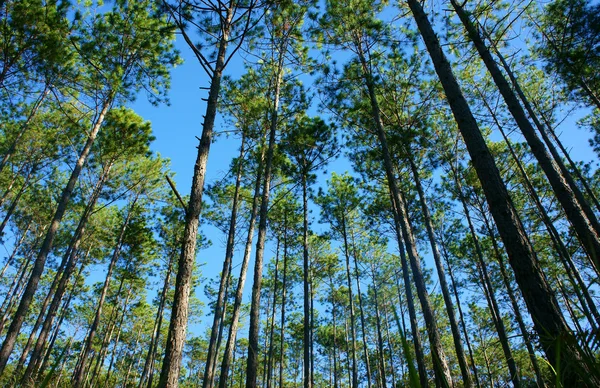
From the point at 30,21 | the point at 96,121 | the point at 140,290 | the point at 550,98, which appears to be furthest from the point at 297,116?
the point at 140,290

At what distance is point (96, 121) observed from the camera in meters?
10.7

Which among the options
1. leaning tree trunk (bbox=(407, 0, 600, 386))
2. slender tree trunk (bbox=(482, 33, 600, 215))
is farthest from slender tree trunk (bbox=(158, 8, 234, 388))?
slender tree trunk (bbox=(482, 33, 600, 215))

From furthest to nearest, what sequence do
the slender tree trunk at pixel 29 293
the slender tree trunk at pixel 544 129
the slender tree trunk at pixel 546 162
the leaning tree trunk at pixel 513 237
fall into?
the slender tree trunk at pixel 544 129
the slender tree trunk at pixel 29 293
the slender tree trunk at pixel 546 162
the leaning tree trunk at pixel 513 237

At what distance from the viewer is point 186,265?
4062mm

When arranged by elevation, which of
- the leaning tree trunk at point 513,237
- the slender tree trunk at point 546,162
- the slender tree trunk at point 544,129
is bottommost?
the leaning tree trunk at point 513,237

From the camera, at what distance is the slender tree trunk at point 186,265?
354 cm

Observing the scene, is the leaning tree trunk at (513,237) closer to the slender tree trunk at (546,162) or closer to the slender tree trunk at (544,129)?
the slender tree trunk at (546,162)

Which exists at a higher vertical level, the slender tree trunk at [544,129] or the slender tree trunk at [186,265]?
the slender tree trunk at [544,129]

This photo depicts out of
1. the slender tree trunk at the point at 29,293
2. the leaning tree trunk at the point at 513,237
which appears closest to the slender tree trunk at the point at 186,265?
the leaning tree trunk at the point at 513,237

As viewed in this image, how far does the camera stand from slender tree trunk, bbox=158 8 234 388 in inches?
139

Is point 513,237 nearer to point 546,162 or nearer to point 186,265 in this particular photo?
point 186,265

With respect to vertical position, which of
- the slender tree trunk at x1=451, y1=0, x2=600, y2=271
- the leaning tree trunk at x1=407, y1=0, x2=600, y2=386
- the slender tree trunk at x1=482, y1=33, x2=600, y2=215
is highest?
the slender tree trunk at x1=482, y1=33, x2=600, y2=215

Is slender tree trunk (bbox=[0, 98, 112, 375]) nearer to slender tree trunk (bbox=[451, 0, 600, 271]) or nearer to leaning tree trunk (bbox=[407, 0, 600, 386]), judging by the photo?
leaning tree trunk (bbox=[407, 0, 600, 386])

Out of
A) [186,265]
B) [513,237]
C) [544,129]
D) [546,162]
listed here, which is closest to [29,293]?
[186,265]
